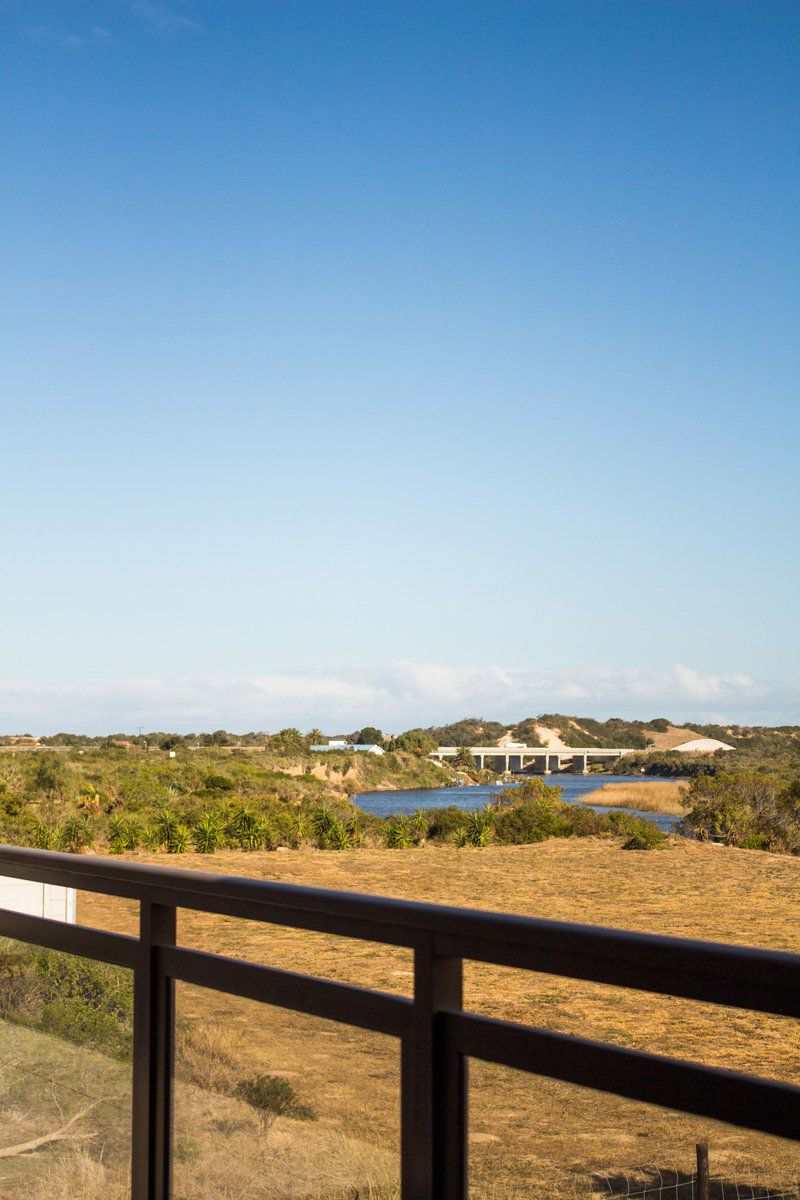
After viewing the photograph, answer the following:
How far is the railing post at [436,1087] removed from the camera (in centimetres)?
160

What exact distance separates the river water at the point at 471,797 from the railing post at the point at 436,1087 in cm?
2372

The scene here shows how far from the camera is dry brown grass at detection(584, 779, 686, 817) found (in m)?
27.7

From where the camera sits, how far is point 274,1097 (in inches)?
74.9

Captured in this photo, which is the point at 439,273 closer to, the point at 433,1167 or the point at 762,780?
the point at 762,780

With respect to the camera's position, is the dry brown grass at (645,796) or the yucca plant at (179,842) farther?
the dry brown grass at (645,796)

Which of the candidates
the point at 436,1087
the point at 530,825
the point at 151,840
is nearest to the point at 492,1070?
the point at 436,1087

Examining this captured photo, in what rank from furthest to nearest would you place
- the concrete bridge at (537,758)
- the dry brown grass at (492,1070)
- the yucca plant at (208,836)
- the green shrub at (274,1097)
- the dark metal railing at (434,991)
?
the concrete bridge at (537,758)
the yucca plant at (208,836)
the green shrub at (274,1097)
the dry brown grass at (492,1070)
the dark metal railing at (434,991)

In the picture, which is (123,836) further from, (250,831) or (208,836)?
(250,831)

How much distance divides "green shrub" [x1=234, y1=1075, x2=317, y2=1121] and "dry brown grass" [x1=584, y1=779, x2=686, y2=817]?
83.2 ft

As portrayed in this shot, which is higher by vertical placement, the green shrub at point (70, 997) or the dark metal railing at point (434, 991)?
the dark metal railing at point (434, 991)

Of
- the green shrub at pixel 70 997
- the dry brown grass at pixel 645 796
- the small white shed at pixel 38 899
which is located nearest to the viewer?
the green shrub at pixel 70 997

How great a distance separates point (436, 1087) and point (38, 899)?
4.69 ft

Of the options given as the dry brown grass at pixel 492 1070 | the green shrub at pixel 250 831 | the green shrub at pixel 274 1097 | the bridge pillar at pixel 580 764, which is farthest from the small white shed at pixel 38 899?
the bridge pillar at pixel 580 764

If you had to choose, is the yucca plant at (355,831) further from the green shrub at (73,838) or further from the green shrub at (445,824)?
the green shrub at (73,838)
